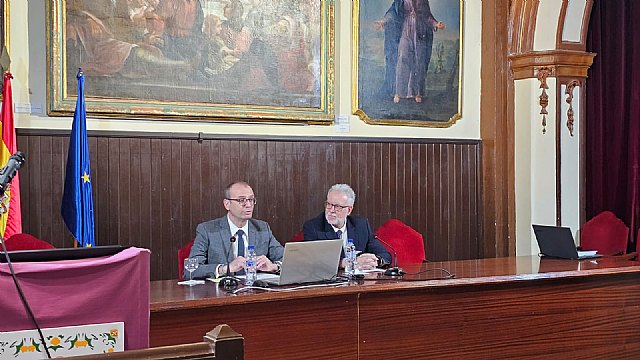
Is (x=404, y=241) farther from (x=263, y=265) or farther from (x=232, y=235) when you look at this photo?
(x=263, y=265)

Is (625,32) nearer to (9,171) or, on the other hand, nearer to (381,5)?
(381,5)

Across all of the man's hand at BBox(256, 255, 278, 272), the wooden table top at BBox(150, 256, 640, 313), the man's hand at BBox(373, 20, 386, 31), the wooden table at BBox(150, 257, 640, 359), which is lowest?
the wooden table at BBox(150, 257, 640, 359)

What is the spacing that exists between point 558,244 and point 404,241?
3.41ft

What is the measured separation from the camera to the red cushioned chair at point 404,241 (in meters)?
5.87

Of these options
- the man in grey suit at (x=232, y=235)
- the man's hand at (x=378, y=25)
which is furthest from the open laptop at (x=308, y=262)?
the man's hand at (x=378, y=25)

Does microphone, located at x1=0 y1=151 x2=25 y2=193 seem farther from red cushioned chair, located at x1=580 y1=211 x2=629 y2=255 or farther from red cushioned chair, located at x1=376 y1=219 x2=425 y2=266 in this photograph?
red cushioned chair, located at x1=580 y1=211 x2=629 y2=255

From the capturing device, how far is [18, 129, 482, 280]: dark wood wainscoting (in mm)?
5723

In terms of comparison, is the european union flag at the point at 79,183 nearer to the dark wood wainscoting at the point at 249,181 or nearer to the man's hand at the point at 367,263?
the dark wood wainscoting at the point at 249,181

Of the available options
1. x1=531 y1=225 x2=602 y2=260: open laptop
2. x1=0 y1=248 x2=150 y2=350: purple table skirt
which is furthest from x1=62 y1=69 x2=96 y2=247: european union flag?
x1=531 y1=225 x2=602 y2=260: open laptop

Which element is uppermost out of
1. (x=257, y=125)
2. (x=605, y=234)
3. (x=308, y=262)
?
(x=257, y=125)

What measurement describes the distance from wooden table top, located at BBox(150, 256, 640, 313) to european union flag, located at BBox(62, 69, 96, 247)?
3.63ft

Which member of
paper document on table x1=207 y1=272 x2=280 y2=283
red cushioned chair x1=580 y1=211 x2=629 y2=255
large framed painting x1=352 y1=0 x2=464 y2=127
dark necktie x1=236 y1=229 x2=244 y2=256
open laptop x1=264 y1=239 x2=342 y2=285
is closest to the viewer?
open laptop x1=264 y1=239 x2=342 y2=285

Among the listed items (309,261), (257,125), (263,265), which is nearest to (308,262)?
(309,261)

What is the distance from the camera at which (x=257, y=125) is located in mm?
6523
